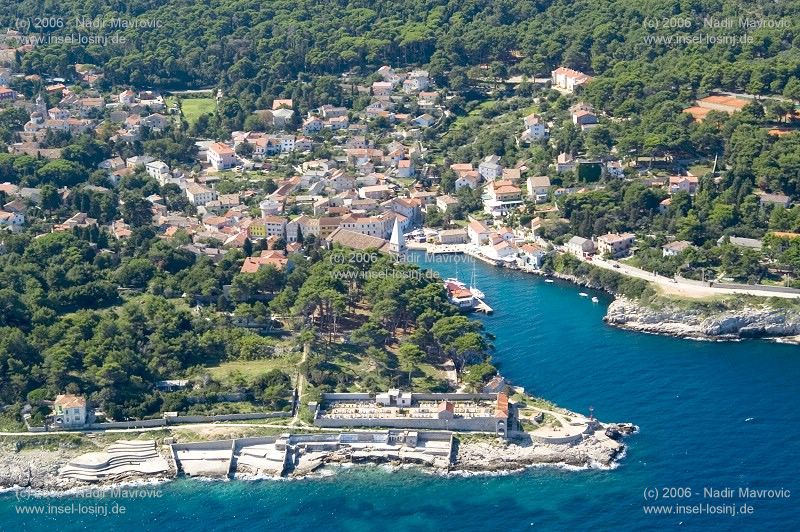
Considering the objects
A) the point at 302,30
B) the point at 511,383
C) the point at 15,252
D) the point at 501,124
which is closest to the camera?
the point at 511,383

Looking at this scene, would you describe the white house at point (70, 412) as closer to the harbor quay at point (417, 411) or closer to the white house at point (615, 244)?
the harbor quay at point (417, 411)

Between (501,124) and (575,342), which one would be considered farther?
(501,124)

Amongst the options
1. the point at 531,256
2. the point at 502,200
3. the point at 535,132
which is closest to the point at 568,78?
the point at 535,132

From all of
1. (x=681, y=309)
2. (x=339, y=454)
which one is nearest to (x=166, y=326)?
(x=339, y=454)

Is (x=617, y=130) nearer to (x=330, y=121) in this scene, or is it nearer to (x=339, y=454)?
(x=330, y=121)

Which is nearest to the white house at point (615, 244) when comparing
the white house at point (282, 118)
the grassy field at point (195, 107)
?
the white house at point (282, 118)

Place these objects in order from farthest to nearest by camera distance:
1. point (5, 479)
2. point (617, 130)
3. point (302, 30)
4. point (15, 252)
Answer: point (302, 30)
point (617, 130)
point (15, 252)
point (5, 479)

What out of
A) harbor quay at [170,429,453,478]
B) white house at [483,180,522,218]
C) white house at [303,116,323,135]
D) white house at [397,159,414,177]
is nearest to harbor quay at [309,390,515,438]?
harbor quay at [170,429,453,478]
